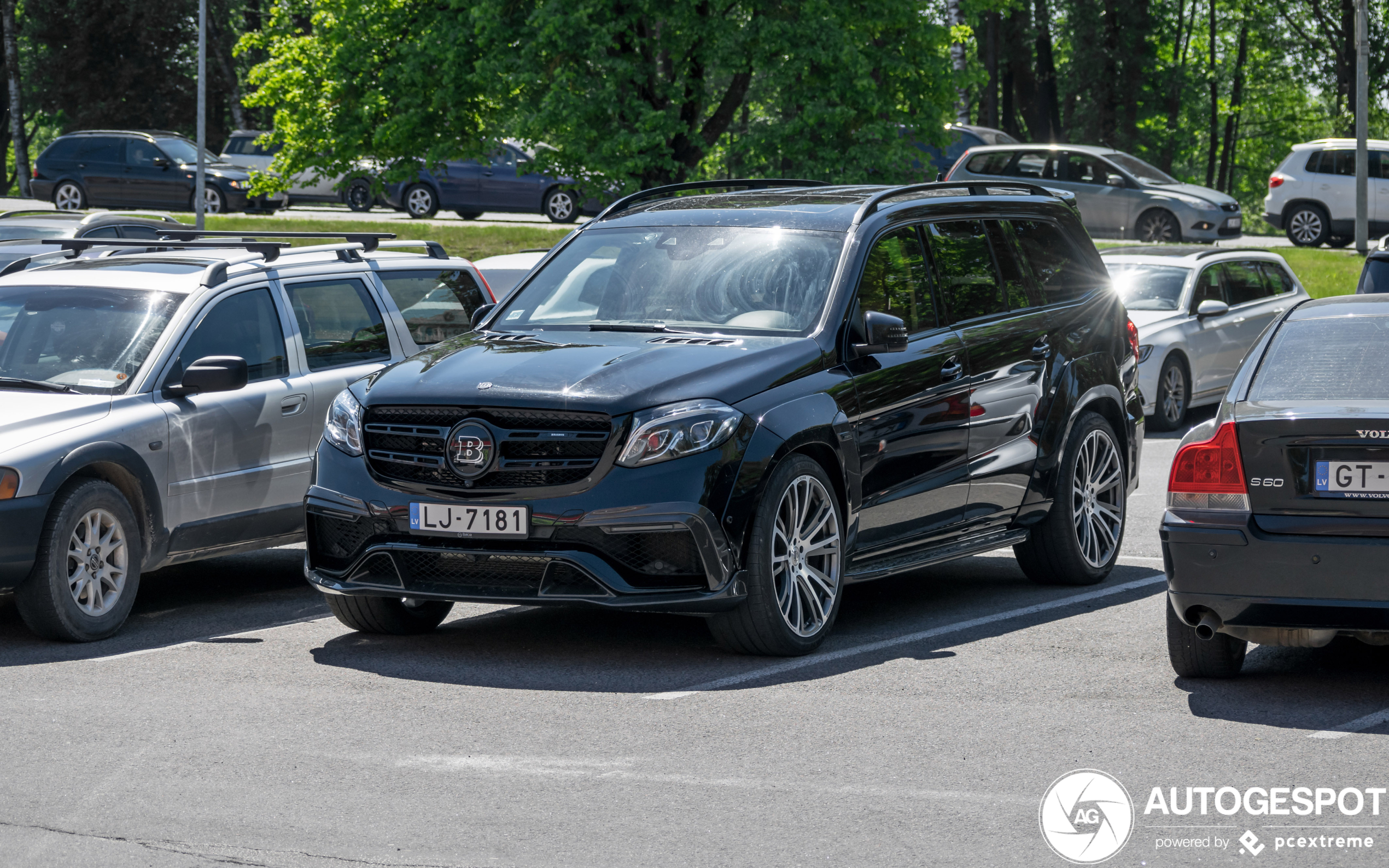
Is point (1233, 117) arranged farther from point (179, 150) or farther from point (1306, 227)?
point (179, 150)

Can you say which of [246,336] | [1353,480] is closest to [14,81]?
[246,336]

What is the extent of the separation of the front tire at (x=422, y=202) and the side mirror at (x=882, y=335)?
97.7 ft

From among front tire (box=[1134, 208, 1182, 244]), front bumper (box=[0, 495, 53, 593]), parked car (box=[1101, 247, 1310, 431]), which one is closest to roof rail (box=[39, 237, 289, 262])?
front bumper (box=[0, 495, 53, 593])

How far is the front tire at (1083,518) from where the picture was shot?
892 cm

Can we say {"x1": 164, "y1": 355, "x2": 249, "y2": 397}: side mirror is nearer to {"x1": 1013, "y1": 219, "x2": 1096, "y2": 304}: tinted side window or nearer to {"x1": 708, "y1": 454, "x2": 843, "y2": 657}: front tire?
{"x1": 708, "y1": 454, "x2": 843, "y2": 657}: front tire

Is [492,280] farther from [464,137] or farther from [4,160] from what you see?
[4,160]

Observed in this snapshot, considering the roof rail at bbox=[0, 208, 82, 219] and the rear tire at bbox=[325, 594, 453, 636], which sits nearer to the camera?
the rear tire at bbox=[325, 594, 453, 636]

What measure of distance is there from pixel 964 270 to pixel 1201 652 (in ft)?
Answer: 8.43

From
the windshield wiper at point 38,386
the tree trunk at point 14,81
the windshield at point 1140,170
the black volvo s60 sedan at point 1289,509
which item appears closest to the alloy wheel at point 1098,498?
the black volvo s60 sedan at point 1289,509

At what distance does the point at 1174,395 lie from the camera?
17.2m

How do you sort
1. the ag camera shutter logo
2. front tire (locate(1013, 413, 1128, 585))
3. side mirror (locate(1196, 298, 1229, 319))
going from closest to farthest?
1. the ag camera shutter logo
2. front tire (locate(1013, 413, 1128, 585))
3. side mirror (locate(1196, 298, 1229, 319))

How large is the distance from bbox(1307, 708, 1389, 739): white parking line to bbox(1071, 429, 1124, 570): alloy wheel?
2989mm

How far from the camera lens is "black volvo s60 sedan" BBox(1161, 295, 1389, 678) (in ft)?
19.5

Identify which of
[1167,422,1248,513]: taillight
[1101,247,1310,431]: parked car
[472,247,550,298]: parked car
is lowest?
A: [1101,247,1310,431]: parked car
